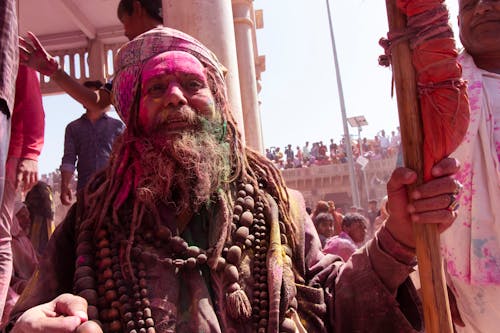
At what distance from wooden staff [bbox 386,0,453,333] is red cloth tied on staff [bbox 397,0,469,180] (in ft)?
0.08

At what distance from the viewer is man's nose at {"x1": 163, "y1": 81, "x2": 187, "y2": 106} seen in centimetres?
214

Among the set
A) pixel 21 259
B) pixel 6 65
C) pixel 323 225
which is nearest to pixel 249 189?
pixel 6 65

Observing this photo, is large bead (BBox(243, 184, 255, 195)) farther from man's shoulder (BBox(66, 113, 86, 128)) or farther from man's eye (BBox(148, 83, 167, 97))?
man's shoulder (BBox(66, 113, 86, 128))

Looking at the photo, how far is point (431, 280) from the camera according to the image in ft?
5.64

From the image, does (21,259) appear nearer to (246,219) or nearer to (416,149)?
(246,219)

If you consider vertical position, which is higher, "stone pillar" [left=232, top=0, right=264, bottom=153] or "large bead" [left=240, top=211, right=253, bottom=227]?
"stone pillar" [left=232, top=0, right=264, bottom=153]

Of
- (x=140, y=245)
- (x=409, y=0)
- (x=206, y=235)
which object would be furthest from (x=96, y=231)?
(x=409, y=0)

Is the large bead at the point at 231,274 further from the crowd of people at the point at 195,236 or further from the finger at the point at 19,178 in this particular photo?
the finger at the point at 19,178

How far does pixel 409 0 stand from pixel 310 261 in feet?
3.58

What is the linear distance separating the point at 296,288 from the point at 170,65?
104 centimetres

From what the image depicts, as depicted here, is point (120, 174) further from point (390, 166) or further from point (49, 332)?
point (390, 166)

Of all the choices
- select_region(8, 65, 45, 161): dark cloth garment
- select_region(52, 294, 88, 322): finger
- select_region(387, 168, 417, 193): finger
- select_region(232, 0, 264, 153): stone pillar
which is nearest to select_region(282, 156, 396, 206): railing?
select_region(232, 0, 264, 153): stone pillar

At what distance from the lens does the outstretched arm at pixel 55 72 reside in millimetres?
3576

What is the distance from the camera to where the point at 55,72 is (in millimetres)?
3867
